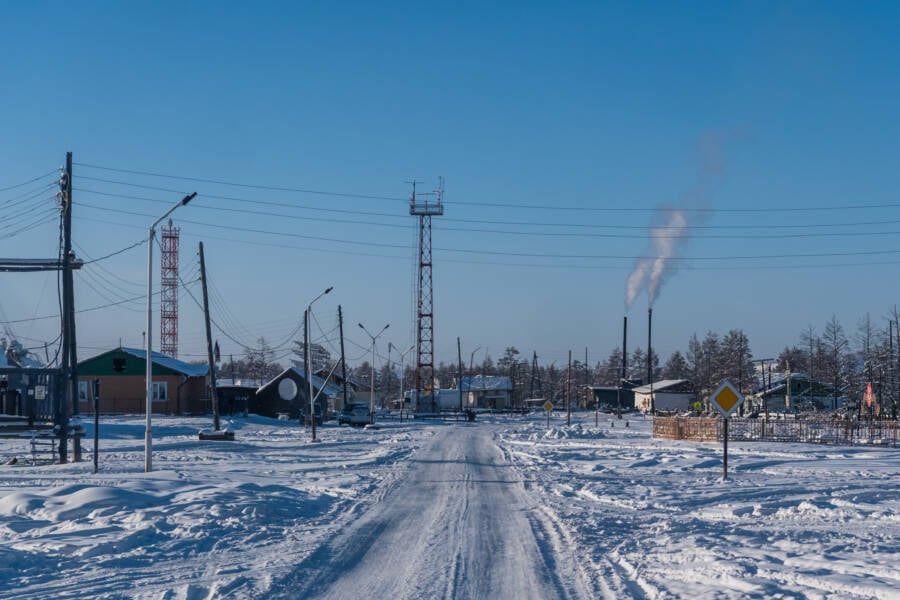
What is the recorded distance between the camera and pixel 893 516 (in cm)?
1616

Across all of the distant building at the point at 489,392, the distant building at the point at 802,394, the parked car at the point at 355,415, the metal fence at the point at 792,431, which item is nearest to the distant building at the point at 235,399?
the parked car at the point at 355,415

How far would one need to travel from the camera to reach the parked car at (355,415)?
6688 cm

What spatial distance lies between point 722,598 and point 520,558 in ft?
10.5

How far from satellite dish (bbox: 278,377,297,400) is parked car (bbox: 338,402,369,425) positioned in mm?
12490

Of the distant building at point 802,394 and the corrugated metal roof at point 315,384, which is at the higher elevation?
the corrugated metal roof at point 315,384

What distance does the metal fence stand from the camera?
148 feet

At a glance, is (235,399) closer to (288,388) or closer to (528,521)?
(288,388)

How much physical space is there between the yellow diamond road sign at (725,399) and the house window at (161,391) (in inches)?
2161

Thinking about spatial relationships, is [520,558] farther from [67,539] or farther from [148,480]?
[148,480]

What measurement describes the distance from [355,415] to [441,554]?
5567cm

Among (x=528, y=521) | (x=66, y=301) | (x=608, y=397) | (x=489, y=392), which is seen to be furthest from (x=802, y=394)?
(x=528, y=521)

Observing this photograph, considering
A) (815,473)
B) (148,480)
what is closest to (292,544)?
(148,480)

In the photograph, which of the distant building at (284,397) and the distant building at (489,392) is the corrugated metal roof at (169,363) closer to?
the distant building at (284,397)

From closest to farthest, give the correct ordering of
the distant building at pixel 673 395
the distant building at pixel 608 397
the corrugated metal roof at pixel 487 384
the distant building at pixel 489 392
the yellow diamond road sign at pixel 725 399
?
the yellow diamond road sign at pixel 725 399 < the distant building at pixel 673 395 < the distant building at pixel 608 397 < the corrugated metal roof at pixel 487 384 < the distant building at pixel 489 392
